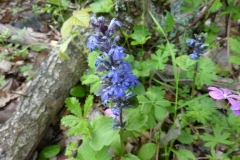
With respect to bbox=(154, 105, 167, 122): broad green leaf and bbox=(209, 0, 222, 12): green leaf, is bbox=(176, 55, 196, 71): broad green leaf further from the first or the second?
bbox=(209, 0, 222, 12): green leaf

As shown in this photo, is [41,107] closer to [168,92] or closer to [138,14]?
[168,92]

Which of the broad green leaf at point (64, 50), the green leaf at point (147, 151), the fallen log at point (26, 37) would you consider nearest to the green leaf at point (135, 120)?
the green leaf at point (147, 151)

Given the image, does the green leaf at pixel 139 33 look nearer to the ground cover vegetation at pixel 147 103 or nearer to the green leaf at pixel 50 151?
the ground cover vegetation at pixel 147 103

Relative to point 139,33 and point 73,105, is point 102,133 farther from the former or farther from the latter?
point 139,33

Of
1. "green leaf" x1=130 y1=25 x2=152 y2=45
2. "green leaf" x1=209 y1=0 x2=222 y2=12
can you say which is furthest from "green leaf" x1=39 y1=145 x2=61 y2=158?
"green leaf" x1=209 y1=0 x2=222 y2=12

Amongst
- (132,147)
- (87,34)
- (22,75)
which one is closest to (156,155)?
(132,147)
